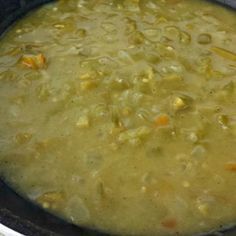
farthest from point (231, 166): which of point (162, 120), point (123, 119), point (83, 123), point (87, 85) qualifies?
point (87, 85)

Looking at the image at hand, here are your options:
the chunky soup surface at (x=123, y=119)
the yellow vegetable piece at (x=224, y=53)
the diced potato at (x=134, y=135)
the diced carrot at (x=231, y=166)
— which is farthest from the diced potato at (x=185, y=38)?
the diced carrot at (x=231, y=166)

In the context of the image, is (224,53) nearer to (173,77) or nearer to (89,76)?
(173,77)

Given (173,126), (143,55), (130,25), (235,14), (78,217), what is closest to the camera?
(78,217)

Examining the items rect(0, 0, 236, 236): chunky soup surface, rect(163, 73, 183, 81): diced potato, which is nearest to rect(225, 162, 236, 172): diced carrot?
rect(0, 0, 236, 236): chunky soup surface

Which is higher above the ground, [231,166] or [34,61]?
[34,61]

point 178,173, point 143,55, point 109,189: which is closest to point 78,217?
point 109,189

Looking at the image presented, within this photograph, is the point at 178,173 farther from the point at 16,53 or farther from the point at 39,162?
the point at 16,53
